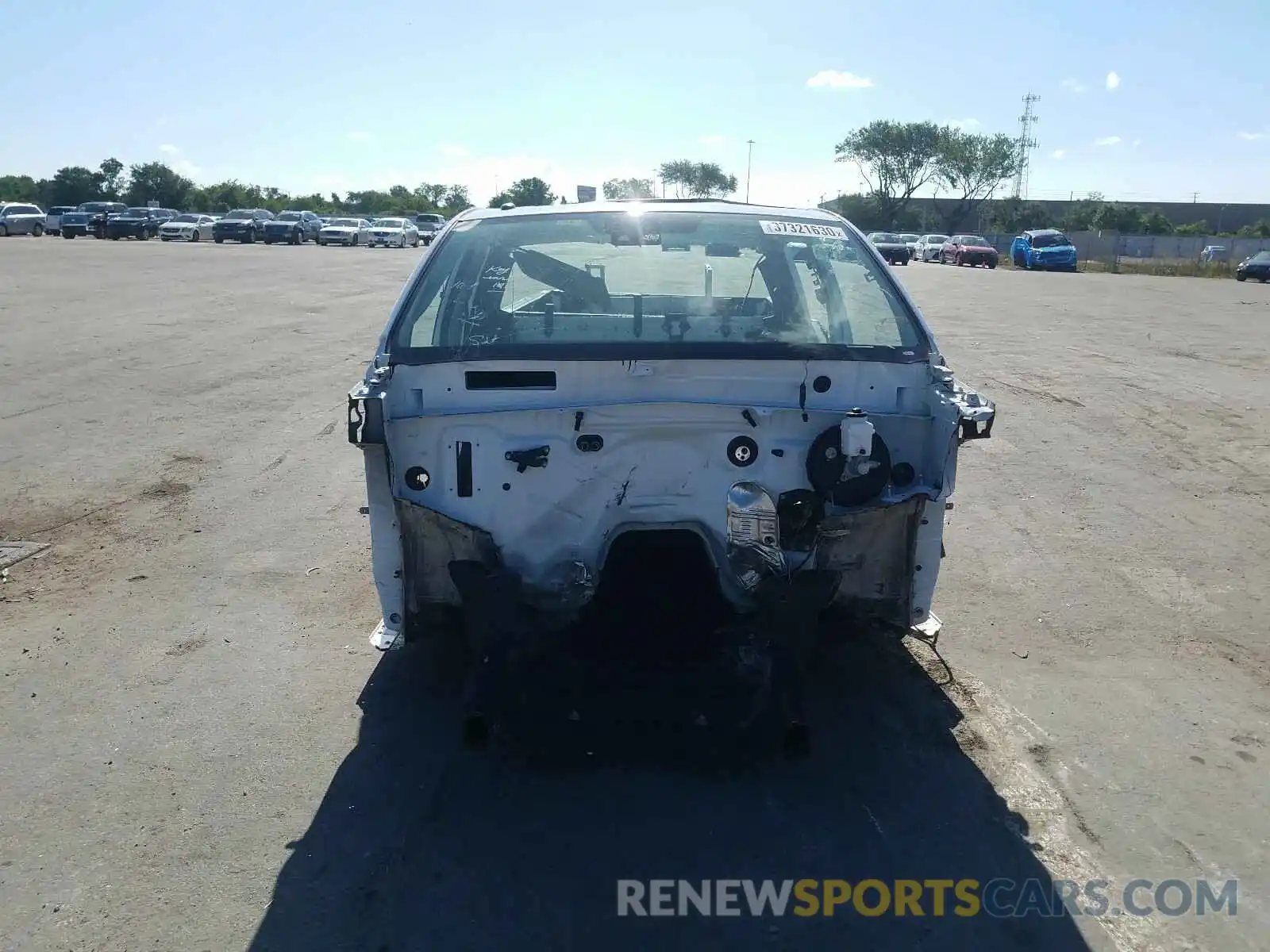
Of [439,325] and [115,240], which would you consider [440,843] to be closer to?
[439,325]

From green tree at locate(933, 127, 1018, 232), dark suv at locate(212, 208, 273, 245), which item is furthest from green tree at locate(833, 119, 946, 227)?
dark suv at locate(212, 208, 273, 245)

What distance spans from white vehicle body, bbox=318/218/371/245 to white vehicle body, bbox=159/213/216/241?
5626 mm

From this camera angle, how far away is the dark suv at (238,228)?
48.9m

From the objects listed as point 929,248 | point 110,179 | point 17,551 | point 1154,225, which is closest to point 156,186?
point 110,179

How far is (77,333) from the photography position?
1373 cm

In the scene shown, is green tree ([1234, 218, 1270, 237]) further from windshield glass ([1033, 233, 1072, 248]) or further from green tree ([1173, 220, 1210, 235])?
windshield glass ([1033, 233, 1072, 248])

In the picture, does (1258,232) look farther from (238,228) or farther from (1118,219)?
(238,228)

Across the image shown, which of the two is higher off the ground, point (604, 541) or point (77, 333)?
point (604, 541)

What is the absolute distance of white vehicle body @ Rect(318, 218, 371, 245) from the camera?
49.7 metres

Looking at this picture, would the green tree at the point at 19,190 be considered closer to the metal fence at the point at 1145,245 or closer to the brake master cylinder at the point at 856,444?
the metal fence at the point at 1145,245

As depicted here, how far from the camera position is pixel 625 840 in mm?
3242

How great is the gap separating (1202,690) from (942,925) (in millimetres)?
2202

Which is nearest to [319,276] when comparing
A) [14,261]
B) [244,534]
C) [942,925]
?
[14,261]

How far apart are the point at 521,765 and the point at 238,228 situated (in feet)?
165
